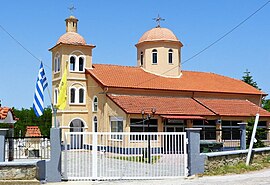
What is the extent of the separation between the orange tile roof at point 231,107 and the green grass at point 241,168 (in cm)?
1502

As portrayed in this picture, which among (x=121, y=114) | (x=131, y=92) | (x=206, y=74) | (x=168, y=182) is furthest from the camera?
(x=206, y=74)

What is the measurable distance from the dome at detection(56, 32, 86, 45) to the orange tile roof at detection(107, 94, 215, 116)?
6.29 meters

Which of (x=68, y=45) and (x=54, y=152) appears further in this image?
(x=68, y=45)

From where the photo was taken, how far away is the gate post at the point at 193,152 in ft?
51.4

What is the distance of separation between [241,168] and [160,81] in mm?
19914

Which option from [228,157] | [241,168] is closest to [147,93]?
[228,157]

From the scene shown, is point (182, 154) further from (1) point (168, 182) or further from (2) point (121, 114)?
(2) point (121, 114)

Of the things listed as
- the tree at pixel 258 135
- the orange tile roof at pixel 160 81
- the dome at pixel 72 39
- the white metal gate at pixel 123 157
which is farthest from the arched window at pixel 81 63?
the white metal gate at pixel 123 157

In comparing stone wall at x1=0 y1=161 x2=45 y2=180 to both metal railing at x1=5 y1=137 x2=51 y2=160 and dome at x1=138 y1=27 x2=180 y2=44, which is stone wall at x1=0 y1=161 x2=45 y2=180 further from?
dome at x1=138 y1=27 x2=180 y2=44

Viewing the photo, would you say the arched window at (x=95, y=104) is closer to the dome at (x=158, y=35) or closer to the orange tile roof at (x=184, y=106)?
the orange tile roof at (x=184, y=106)

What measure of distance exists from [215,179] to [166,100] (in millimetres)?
19725

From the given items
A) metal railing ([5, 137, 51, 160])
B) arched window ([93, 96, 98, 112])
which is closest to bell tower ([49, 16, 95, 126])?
arched window ([93, 96, 98, 112])

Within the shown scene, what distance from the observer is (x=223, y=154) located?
17141mm

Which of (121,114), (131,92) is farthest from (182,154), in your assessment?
(131,92)
